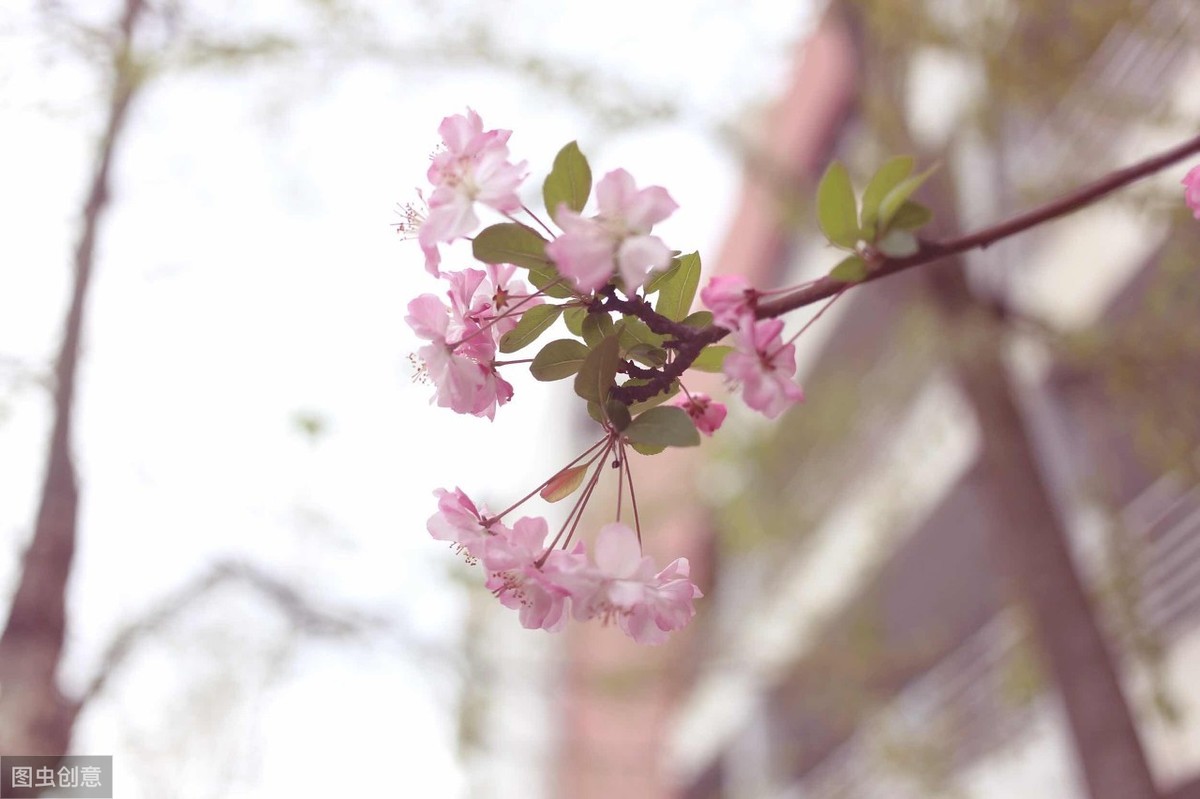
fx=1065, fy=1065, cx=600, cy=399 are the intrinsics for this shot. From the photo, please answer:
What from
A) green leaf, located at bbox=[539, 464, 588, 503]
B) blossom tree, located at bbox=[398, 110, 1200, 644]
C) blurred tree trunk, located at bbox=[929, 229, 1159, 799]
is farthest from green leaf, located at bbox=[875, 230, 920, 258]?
blurred tree trunk, located at bbox=[929, 229, 1159, 799]

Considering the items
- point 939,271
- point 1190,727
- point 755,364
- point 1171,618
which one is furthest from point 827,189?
point 1171,618

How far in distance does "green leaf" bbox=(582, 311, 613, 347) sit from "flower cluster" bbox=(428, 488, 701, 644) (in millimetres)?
106

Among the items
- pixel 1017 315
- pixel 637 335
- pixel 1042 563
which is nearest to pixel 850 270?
pixel 637 335

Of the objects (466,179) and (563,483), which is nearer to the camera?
(466,179)

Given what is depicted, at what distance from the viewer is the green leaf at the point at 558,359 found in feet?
1.96

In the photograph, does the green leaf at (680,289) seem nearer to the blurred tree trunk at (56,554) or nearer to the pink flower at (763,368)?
the pink flower at (763,368)

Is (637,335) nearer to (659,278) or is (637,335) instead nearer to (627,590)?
(659,278)

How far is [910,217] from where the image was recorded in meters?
0.58

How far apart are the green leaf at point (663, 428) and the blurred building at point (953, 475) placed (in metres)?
1.45

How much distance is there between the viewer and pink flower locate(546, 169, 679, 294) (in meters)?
0.50

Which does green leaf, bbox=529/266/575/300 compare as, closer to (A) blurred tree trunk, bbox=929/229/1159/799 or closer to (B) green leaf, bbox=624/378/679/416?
(B) green leaf, bbox=624/378/679/416

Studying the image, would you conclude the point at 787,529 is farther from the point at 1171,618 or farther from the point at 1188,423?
the point at 1188,423

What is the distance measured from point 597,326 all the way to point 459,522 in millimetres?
140

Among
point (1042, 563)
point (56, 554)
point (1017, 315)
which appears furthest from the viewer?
point (1017, 315)
